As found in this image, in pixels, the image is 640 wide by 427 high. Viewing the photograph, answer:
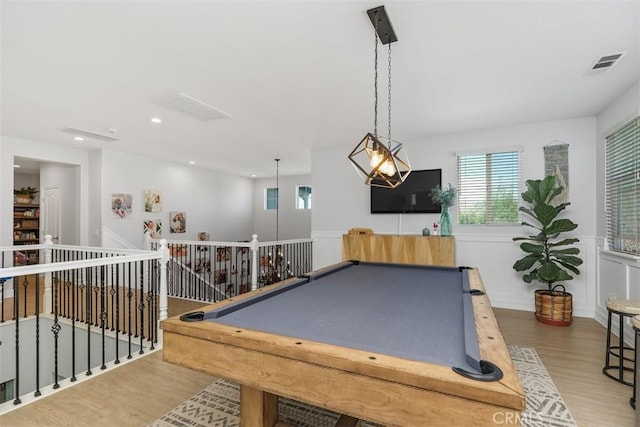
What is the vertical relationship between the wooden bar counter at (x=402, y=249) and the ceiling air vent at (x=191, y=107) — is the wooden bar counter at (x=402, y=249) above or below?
below

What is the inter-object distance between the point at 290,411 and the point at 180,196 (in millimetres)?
6587

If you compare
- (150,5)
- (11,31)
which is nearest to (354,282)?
(150,5)

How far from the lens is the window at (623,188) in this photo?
3.17 metres

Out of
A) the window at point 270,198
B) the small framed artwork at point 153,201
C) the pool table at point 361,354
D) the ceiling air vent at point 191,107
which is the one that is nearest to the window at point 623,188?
the pool table at point 361,354

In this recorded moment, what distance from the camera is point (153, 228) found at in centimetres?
682

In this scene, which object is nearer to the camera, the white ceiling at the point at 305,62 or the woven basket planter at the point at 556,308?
the white ceiling at the point at 305,62

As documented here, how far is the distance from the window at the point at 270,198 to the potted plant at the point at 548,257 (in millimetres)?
Result: 7374

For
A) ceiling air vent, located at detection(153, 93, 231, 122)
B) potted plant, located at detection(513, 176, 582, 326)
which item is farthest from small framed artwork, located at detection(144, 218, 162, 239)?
potted plant, located at detection(513, 176, 582, 326)

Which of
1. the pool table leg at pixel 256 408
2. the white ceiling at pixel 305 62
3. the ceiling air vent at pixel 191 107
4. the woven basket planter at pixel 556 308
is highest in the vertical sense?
the white ceiling at pixel 305 62

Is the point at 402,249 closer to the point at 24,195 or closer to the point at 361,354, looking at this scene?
the point at 361,354

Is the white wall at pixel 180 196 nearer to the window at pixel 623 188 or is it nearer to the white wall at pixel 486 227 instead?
the white wall at pixel 486 227

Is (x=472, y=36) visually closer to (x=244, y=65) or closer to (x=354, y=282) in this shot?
(x=244, y=65)

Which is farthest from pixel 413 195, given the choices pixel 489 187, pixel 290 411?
pixel 290 411

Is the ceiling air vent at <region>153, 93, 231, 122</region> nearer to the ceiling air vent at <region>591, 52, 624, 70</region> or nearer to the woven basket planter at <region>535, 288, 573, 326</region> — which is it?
the ceiling air vent at <region>591, 52, 624, 70</region>
